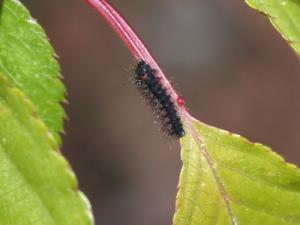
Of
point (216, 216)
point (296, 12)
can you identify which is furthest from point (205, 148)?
point (296, 12)

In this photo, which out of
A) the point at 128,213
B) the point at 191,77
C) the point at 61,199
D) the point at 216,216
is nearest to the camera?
the point at 61,199

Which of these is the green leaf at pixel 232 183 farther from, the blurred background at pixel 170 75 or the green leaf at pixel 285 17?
the blurred background at pixel 170 75

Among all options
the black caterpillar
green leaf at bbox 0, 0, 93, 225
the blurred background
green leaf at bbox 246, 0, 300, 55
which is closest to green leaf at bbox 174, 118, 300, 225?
the black caterpillar

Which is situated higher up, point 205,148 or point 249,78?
point 205,148

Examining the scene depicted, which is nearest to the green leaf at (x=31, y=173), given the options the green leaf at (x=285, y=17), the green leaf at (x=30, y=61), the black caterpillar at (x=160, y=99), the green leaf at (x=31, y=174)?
the green leaf at (x=31, y=174)

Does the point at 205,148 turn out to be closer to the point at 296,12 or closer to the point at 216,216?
the point at 216,216

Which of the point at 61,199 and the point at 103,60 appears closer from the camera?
the point at 61,199
